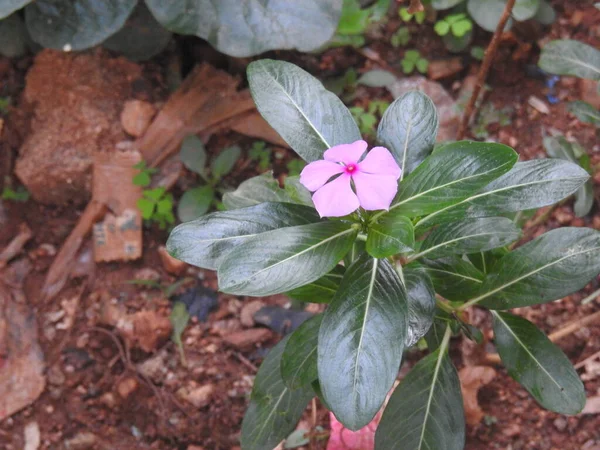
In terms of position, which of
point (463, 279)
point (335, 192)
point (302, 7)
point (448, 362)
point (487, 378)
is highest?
point (335, 192)

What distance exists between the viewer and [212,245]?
1077mm

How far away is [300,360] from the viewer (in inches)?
46.7

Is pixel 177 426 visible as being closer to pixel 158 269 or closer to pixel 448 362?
pixel 158 269

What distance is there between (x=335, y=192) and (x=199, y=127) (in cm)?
141

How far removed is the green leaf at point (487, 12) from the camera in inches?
85.0

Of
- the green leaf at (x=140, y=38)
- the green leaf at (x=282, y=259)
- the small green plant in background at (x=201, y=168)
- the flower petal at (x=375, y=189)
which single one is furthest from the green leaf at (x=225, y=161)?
the flower petal at (x=375, y=189)

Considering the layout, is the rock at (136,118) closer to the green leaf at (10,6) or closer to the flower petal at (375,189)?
the green leaf at (10,6)

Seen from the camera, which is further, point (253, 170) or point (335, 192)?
point (253, 170)

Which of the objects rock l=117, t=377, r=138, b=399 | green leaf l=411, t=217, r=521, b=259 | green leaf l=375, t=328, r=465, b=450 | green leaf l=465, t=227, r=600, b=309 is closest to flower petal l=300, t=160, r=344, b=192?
green leaf l=411, t=217, r=521, b=259

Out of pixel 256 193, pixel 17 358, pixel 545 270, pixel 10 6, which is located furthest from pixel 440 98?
pixel 17 358

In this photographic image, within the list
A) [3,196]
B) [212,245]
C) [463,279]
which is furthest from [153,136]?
[463,279]

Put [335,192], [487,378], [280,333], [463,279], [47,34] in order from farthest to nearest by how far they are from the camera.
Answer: [47,34]
[280,333]
[487,378]
[463,279]
[335,192]

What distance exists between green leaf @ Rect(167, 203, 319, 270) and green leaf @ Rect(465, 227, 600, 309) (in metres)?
0.41

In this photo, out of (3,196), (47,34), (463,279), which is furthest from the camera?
(3,196)
